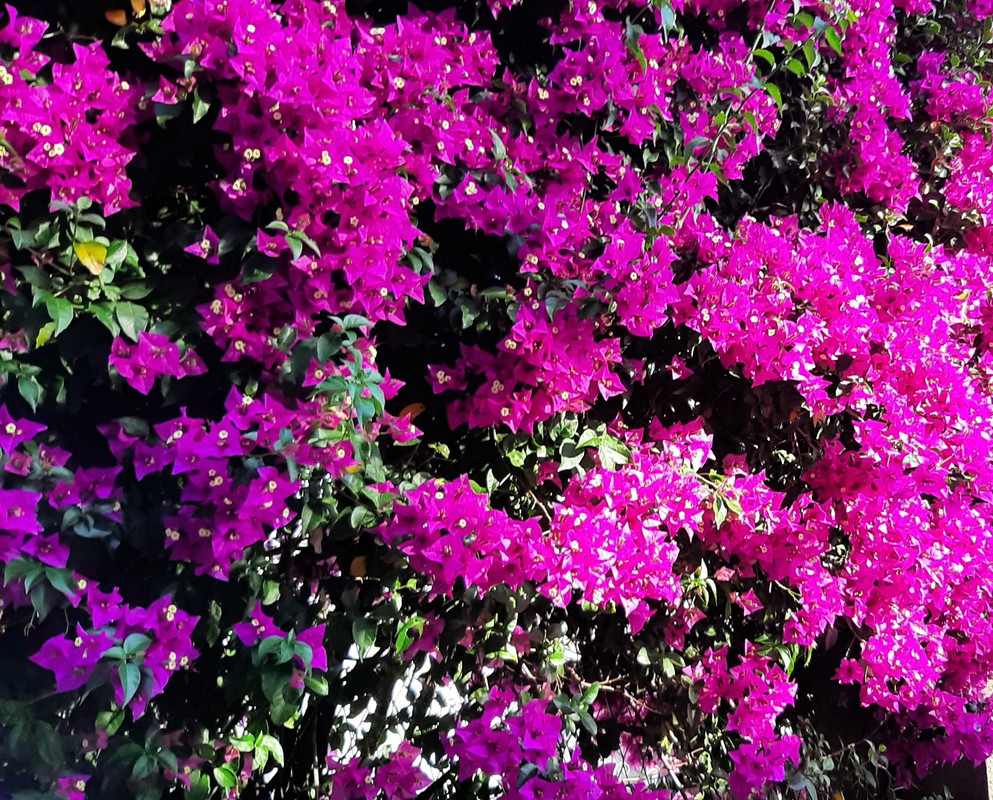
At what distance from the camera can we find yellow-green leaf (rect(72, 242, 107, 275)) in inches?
45.7

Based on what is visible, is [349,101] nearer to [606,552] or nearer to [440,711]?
[606,552]

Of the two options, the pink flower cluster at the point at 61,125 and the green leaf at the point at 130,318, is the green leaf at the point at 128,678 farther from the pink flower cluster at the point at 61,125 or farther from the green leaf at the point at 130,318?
the pink flower cluster at the point at 61,125

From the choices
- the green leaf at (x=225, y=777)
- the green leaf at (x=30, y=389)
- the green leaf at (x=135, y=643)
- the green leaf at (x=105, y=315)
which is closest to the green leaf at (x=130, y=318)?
the green leaf at (x=105, y=315)

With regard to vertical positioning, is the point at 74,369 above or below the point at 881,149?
below

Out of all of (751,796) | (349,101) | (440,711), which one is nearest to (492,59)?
(349,101)

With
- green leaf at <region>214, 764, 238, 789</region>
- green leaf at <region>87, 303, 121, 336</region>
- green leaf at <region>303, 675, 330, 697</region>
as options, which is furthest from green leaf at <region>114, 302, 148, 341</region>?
green leaf at <region>214, 764, 238, 789</region>

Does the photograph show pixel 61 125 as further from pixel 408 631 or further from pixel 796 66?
pixel 796 66

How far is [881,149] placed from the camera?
6.88 ft

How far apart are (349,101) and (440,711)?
3.25 ft

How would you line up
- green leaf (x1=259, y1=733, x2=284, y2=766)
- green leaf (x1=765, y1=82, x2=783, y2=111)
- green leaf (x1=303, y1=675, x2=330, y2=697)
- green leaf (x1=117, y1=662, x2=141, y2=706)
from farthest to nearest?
1. green leaf (x1=765, y1=82, x2=783, y2=111)
2. green leaf (x1=259, y1=733, x2=284, y2=766)
3. green leaf (x1=303, y1=675, x2=330, y2=697)
4. green leaf (x1=117, y1=662, x2=141, y2=706)

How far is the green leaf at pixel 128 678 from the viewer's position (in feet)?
3.58

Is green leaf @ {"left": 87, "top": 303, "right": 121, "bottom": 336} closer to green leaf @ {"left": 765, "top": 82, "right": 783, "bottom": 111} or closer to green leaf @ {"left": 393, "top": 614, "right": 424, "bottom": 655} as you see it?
green leaf @ {"left": 393, "top": 614, "right": 424, "bottom": 655}

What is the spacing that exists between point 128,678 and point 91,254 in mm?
528

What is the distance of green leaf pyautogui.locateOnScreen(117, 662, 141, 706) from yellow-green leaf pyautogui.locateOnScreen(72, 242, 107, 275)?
0.49 meters
